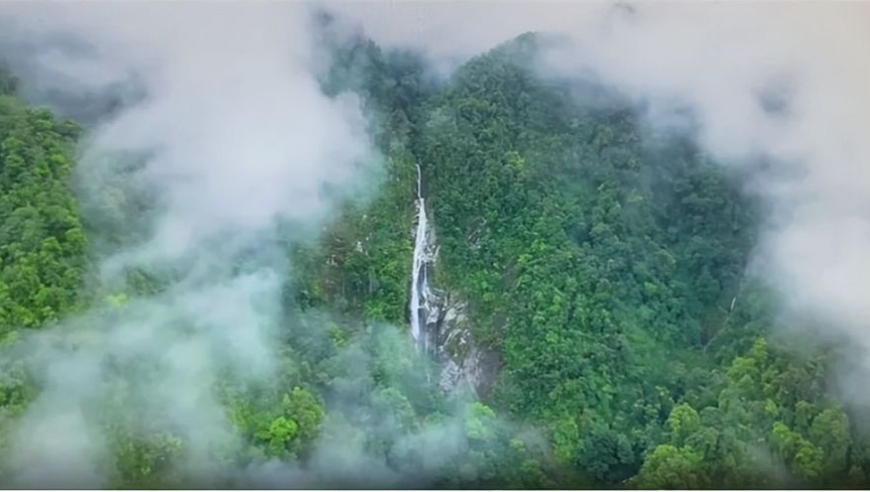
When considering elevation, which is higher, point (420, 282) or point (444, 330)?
point (420, 282)

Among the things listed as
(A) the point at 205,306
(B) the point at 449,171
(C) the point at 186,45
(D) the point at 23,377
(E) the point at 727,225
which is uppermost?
(C) the point at 186,45

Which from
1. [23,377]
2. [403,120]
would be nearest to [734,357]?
[403,120]

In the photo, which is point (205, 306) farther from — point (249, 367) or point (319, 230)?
point (319, 230)

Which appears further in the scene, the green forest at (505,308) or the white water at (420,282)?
the white water at (420,282)
